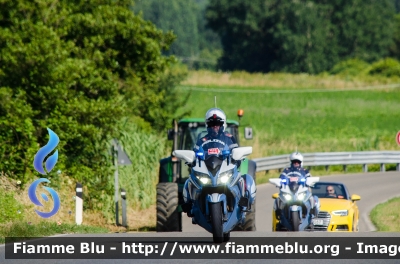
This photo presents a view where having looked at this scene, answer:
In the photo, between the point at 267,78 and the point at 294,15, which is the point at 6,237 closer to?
the point at 267,78

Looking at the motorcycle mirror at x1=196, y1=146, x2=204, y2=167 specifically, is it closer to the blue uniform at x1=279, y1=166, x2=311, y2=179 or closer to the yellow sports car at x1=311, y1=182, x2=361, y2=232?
the blue uniform at x1=279, y1=166, x2=311, y2=179

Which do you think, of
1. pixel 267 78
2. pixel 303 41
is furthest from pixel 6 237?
pixel 303 41

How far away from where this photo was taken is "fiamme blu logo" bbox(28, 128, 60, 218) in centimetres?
2030

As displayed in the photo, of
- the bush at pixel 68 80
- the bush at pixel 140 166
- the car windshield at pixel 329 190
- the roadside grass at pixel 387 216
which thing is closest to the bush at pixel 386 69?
the roadside grass at pixel 387 216

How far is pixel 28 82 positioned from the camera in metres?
24.5

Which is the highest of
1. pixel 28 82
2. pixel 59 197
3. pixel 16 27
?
pixel 16 27

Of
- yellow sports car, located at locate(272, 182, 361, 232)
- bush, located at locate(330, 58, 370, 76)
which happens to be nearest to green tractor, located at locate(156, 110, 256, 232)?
yellow sports car, located at locate(272, 182, 361, 232)

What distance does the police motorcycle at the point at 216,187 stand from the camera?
1262 centimetres

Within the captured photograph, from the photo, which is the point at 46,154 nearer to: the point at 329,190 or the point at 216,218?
the point at 329,190

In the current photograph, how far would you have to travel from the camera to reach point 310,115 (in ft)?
208

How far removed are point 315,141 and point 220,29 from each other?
208 ft

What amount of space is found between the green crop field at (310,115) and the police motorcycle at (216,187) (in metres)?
29.6

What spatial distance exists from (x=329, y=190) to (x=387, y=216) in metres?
4.57

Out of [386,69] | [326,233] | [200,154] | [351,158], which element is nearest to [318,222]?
[326,233]
